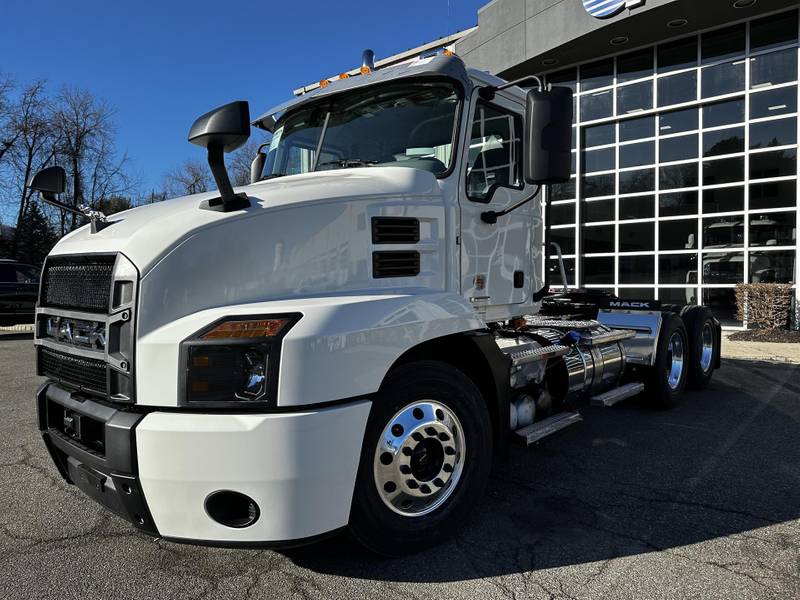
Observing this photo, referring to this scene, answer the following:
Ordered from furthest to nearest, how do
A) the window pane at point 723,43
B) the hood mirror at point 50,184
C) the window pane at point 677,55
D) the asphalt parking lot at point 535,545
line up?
the window pane at point 677,55
the window pane at point 723,43
the hood mirror at point 50,184
the asphalt parking lot at point 535,545

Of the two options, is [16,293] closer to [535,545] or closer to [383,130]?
[383,130]

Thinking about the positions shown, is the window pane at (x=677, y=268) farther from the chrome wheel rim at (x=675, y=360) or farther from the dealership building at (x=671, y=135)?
the chrome wheel rim at (x=675, y=360)

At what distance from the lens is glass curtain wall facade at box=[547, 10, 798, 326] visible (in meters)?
13.0

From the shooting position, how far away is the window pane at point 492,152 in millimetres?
3713

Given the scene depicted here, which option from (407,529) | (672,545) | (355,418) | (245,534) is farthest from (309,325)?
(672,545)

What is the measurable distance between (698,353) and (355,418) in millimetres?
5870

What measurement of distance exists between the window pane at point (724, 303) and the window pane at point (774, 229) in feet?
4.29

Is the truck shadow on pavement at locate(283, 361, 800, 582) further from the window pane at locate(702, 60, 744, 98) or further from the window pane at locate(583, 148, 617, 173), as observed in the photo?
the window pane at locate(583, 148, 617, 173)

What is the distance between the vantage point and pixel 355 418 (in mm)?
2535

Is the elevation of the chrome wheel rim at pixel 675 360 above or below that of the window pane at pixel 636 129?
below

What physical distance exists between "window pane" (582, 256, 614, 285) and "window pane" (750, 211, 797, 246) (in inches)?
137

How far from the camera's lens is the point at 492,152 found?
393 cm

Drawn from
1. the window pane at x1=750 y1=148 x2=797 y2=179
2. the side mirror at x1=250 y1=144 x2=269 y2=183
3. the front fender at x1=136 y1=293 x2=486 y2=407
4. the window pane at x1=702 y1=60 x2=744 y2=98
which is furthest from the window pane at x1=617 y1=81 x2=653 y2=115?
the front fender at x1=136 y1=293 x2=486 y2=407

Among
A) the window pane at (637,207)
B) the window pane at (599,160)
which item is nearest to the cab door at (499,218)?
the window pane at (637,207)
